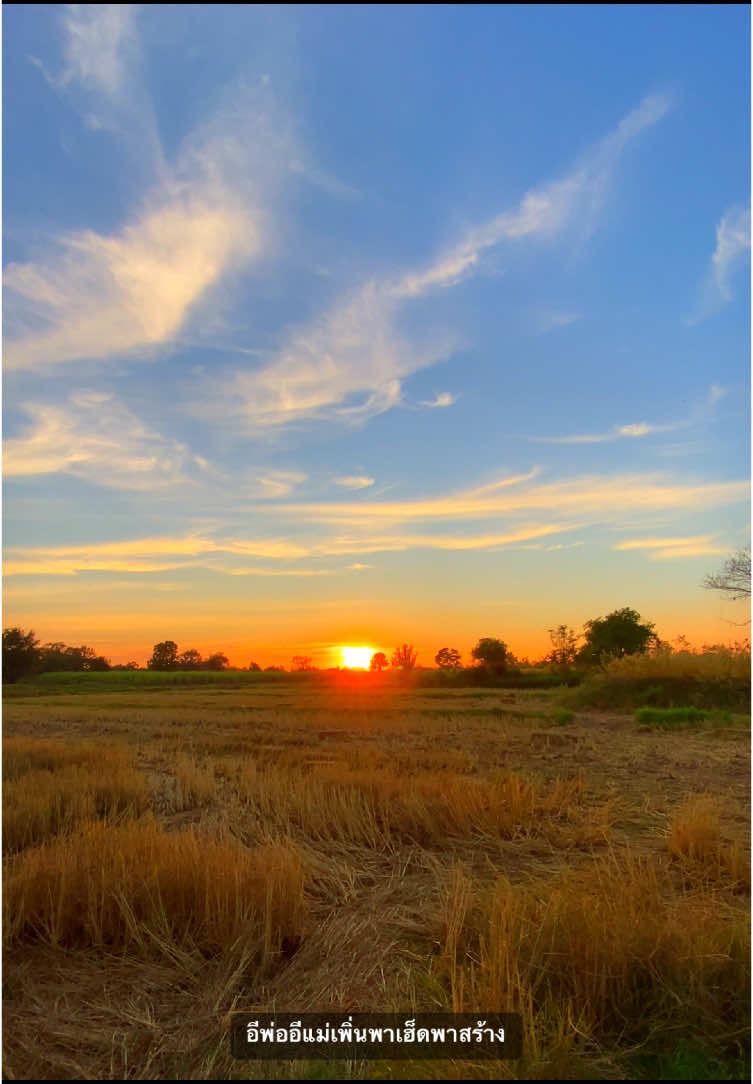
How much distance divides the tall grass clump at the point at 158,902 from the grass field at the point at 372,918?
19 millimetres

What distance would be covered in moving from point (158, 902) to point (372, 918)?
5.33ft

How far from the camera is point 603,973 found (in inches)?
156

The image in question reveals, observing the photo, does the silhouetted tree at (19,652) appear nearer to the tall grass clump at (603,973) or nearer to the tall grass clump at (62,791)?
the tall grass clump at (62,791)

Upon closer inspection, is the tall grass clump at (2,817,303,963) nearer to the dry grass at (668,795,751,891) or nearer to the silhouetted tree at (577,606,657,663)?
the dry grass at (668,795,751,891)

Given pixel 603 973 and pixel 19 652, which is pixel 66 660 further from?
pixel 603 973

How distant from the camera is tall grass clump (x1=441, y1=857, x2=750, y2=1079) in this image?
3799 mm

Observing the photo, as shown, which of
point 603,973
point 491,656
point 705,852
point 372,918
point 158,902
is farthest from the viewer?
point 491,656

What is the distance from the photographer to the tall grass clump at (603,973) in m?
3.80

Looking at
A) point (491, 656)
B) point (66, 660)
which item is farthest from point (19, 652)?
point (491, 656)

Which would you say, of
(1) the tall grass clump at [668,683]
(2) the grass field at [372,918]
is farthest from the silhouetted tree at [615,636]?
(2) the grass field at [372,918]

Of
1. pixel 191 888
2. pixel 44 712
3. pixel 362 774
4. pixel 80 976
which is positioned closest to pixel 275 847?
pixel 191 888

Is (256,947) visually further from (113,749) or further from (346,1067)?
(113,749)

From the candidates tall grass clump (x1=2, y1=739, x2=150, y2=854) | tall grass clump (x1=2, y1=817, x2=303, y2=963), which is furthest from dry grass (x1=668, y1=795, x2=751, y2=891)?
tall grass clump (x1=2, y1=739, x2=150, y2=854)

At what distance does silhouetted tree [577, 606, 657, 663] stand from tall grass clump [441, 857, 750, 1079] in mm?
28416
